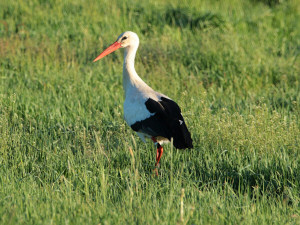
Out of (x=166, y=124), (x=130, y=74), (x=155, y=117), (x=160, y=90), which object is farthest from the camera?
(x=160, y=90)

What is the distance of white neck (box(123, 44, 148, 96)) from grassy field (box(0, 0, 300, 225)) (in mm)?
412

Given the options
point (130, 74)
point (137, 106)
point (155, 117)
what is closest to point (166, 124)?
point (155, 117)

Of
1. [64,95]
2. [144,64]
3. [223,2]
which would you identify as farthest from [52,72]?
[223,2]

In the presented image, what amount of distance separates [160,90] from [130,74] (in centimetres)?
142

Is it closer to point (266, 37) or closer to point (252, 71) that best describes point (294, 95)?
point (252, 71)

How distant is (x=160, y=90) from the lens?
261 inches

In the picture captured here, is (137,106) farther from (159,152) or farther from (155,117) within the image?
(159,152)

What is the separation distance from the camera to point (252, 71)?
7238mm

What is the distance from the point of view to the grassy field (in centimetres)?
346

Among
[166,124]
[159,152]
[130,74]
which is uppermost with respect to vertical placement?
[130,74]

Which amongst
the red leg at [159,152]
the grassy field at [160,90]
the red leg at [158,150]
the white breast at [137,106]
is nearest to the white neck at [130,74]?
the white breast at [137,106]

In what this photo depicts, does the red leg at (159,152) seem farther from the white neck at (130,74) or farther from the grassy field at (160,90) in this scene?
the white neck at (130,74)

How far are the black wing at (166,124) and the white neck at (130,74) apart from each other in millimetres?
437

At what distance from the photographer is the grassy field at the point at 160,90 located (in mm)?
3459
